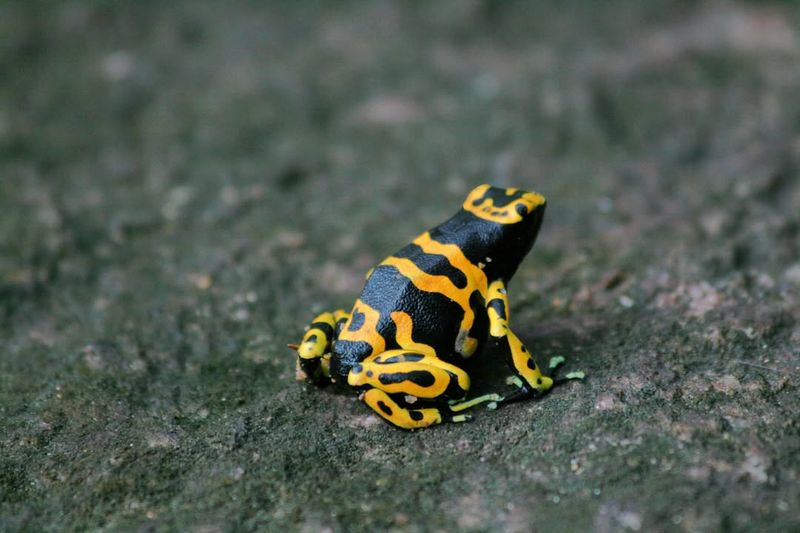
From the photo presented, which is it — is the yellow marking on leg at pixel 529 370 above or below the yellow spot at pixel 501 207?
below

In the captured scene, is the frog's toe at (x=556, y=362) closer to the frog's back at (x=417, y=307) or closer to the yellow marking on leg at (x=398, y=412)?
the frog's back at (x=417, y=307)

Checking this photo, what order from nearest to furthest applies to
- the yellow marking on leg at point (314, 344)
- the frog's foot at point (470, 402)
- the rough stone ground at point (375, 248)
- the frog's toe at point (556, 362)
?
the rough stone ground at point (375, 248)
the frog's foot at point (470, 402)
the yellow marking on leg at point (314, 344)
the frog's toe at point (556, 362)

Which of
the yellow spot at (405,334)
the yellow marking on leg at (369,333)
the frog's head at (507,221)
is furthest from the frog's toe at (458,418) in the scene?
the frog's head at (507,221)

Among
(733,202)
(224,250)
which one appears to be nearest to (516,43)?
(733,202)

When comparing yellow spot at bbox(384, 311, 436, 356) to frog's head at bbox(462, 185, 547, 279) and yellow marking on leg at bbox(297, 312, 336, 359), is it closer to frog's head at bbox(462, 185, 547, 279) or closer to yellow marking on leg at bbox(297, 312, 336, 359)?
yellow marking on leg at bbox(297, 312, 336, 359)

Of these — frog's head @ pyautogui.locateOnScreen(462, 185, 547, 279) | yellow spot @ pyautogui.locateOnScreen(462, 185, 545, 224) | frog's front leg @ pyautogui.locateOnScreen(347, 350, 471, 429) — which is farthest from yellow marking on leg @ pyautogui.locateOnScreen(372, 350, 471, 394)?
yellow spot @ pyautogui.locateOnScreen(462, 185, 545, 224)

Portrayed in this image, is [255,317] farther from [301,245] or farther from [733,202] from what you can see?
[733,202]

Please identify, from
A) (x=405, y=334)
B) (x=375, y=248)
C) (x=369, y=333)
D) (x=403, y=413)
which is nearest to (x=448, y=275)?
(x=405, y=334)
